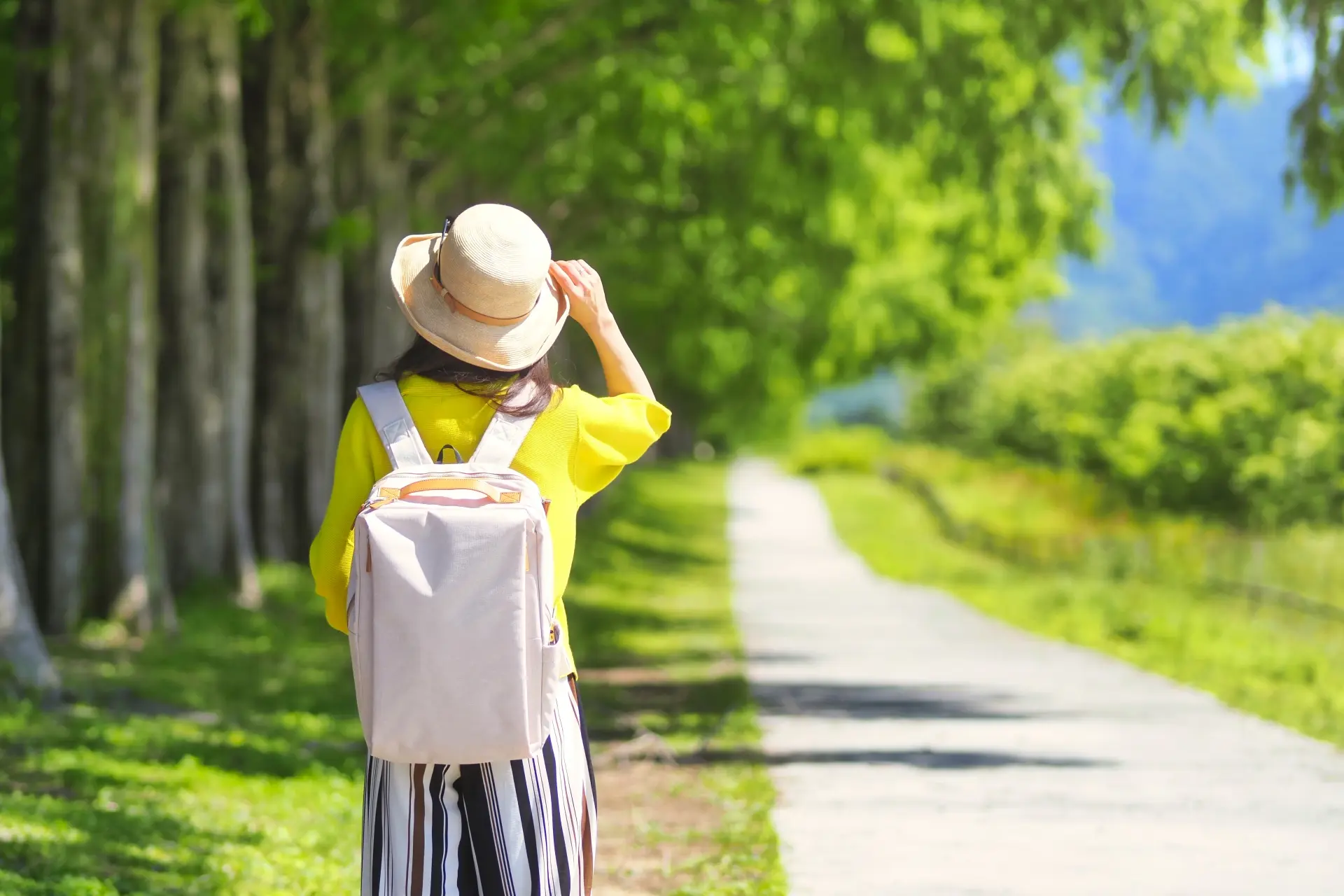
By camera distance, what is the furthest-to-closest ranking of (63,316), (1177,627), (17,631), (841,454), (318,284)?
(841,454), (318,284), (1177,627), (63,316), (17,631)

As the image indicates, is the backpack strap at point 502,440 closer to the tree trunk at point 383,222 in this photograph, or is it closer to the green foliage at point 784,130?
the green foliage at point 784,130

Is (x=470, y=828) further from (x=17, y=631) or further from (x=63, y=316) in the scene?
(x=63, y=316)

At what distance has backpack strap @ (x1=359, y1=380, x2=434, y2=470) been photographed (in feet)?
12.8

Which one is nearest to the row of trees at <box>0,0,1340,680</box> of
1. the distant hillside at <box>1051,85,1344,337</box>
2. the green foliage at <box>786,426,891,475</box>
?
the distant hillside at <box>1051,85,1344,337</box>

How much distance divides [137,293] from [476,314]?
939 centimetres

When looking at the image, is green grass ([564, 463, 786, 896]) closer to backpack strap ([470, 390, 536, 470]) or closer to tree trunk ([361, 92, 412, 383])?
backpack strap ([470, 390, 536, 470])

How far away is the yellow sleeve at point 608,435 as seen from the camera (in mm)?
4000

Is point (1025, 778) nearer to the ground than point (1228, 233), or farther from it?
nearer to the ground

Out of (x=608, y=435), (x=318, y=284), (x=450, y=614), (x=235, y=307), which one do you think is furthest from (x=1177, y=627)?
(x=450, y=614)

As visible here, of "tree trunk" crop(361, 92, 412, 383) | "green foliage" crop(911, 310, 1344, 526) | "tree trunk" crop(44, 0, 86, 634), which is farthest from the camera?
"green foliage" crop(911, 310, 1344, 526)

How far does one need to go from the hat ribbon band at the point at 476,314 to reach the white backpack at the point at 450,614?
345 millimetres

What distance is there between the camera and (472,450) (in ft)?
13.0

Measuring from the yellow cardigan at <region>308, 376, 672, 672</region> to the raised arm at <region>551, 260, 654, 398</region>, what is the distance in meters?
0.20

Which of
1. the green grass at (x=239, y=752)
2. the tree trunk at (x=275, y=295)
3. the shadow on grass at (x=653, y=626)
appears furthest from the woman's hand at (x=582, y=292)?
the tree trunk at (x=275, y=295)
